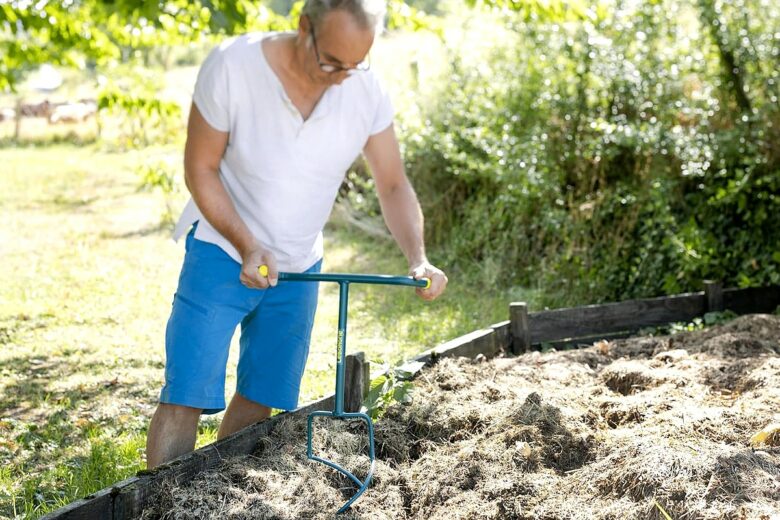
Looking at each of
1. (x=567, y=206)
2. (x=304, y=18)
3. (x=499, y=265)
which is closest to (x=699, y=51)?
(x=567, y=206)

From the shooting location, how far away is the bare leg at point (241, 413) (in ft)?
11.7

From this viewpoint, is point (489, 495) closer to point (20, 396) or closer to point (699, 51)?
point (20, 396)

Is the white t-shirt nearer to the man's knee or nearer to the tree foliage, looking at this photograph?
the man's knee

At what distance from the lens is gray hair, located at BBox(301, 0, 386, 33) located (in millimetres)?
2916

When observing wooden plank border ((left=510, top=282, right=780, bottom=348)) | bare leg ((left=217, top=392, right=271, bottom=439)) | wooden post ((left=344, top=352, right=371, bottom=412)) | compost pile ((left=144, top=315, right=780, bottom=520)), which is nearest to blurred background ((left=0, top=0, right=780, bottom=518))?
wooden plank border ((left=510, top=282, right=780, bottom=348))

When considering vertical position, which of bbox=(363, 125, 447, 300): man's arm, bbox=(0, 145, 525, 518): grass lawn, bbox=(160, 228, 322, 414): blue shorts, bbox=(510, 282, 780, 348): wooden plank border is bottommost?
bbox=(0, 145, 525, 518): grass lawn

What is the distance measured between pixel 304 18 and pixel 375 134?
0.62m

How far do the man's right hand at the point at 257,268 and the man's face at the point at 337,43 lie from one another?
23.8 inches

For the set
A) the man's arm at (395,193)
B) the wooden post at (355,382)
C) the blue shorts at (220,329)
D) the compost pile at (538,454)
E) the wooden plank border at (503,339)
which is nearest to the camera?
the wooden plank border at (503,339)

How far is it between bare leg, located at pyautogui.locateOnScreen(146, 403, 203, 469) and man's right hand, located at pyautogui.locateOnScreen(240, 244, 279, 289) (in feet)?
1.75

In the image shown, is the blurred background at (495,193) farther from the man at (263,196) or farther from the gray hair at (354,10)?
the gray hair at (354,10)

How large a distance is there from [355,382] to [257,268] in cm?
117

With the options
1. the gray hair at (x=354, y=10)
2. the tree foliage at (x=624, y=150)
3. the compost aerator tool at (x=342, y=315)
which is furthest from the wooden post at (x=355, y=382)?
the tree foliage at (x=624, y=150)

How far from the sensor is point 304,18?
3.02 metres
